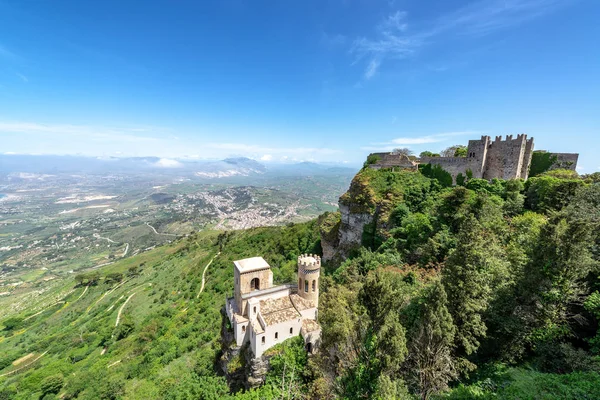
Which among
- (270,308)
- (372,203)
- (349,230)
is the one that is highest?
→ (372,203)

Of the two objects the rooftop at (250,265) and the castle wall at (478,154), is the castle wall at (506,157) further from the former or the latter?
the rooftop at (250,265)

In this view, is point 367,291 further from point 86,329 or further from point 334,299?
point 86,329

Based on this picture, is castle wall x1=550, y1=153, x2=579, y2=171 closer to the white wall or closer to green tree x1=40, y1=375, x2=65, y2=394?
the white wall

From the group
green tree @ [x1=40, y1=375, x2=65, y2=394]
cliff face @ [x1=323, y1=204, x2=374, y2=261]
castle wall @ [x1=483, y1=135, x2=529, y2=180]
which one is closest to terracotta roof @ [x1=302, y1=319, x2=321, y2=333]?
cliff face @ [x1=323, y1=204, x2=374, y2=261]

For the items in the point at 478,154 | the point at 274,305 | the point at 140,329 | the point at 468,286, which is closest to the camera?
the point at 468,286

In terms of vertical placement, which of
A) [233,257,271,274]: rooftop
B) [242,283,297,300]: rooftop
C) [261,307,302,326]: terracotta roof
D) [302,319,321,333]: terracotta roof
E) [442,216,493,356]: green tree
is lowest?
[302,319,321,333]: terracotta roof

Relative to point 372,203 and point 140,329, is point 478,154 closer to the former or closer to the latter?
point 372,203

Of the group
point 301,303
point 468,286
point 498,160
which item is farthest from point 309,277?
point 498,160
